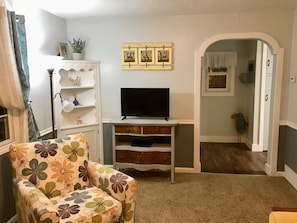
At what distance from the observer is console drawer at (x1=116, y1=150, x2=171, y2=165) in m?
3.60

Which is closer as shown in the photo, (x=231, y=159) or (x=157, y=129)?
(x=157, y=129)

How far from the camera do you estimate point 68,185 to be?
2359 millimetres

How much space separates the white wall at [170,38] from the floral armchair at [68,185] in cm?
165

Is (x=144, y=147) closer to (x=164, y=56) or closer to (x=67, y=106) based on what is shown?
(x=67, y=106)

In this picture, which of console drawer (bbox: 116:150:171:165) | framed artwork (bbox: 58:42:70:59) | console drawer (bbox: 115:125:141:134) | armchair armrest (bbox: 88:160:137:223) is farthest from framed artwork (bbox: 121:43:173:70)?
armchair armrest (bbox: 88:160:137:223)

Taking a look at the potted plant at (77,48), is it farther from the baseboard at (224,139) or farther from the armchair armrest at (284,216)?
the baseboard at (224,139)

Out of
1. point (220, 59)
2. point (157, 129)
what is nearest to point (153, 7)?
point (157, 129)

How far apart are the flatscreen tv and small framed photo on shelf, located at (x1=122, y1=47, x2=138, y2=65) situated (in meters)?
0.45

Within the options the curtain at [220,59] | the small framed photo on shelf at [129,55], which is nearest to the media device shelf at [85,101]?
the small framed photo on shelf at [129,55]

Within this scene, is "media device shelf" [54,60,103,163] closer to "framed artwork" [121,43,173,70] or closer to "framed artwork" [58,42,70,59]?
"framed artwork" [58,42,70,59]

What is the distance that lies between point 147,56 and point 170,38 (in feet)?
1.41

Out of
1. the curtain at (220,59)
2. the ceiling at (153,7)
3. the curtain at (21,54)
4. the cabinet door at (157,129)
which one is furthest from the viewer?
the curtain at (220,59)

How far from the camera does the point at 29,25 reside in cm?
299

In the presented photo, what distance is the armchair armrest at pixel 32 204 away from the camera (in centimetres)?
170
